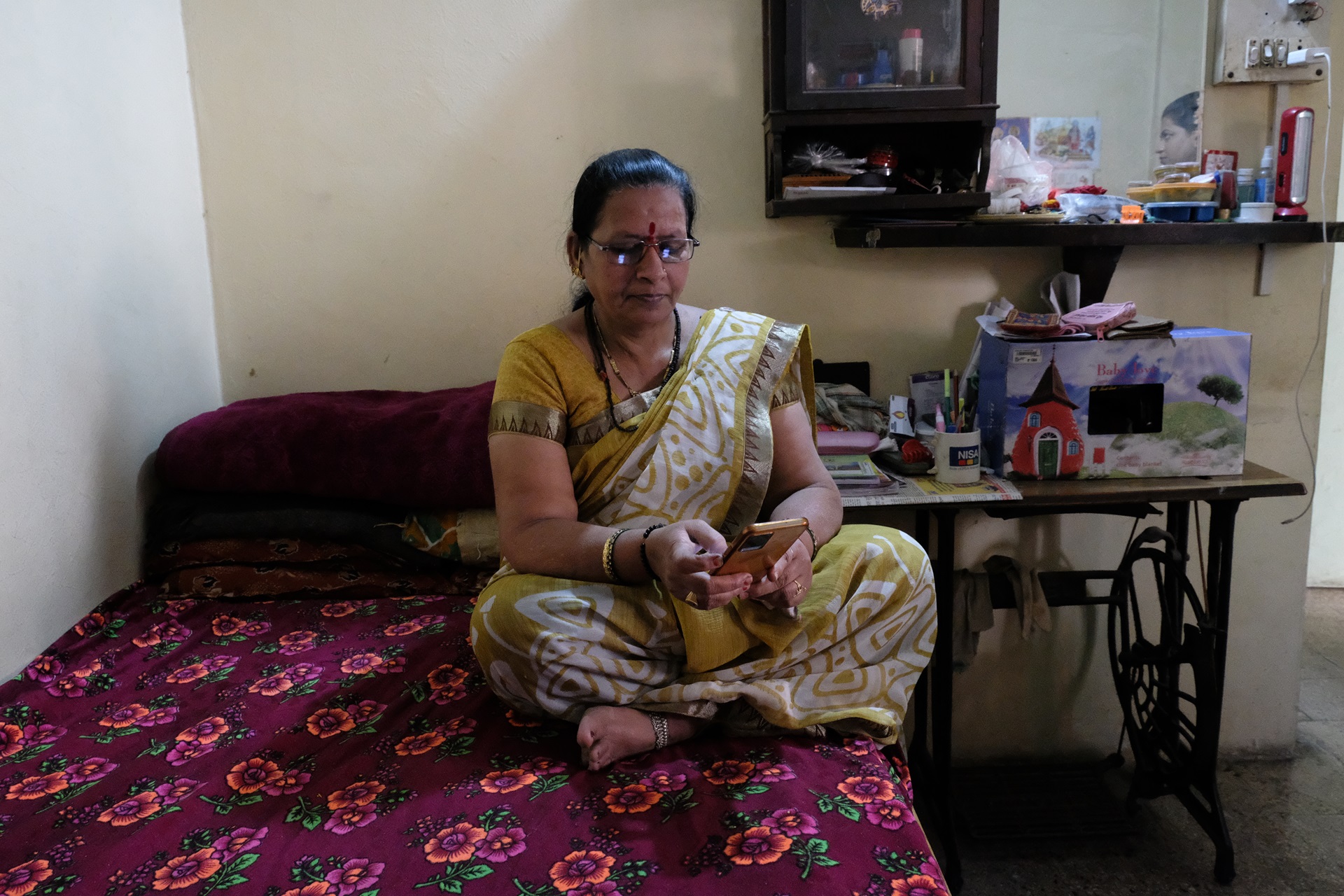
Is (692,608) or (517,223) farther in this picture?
(517,223)

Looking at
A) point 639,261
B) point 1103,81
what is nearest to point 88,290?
point 639,261

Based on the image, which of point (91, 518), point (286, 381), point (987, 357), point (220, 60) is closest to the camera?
point (91, 518)

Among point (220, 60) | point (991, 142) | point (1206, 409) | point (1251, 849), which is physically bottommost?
point (1251, 849)

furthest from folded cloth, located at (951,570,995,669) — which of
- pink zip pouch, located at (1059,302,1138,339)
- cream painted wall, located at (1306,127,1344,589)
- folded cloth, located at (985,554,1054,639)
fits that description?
cream painted wall, located at (1306,127,1344,589)

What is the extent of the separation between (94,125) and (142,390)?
0.53 metres

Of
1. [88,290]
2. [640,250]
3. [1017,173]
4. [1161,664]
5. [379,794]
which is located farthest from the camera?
[1017,173]

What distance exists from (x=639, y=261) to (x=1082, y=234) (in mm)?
1101

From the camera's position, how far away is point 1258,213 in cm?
212

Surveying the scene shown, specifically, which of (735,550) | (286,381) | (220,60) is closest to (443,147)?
(220,60)

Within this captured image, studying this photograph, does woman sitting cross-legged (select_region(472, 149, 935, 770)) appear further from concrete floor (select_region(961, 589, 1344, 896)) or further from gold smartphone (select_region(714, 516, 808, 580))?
concrete floor (select_region(961, 589, 1344, 896))

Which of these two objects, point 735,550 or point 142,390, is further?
point 142,390

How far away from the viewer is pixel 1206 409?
196 cm

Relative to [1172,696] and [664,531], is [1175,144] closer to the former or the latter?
[1172,696]

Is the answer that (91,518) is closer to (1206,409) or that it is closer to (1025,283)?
(1025,283)
